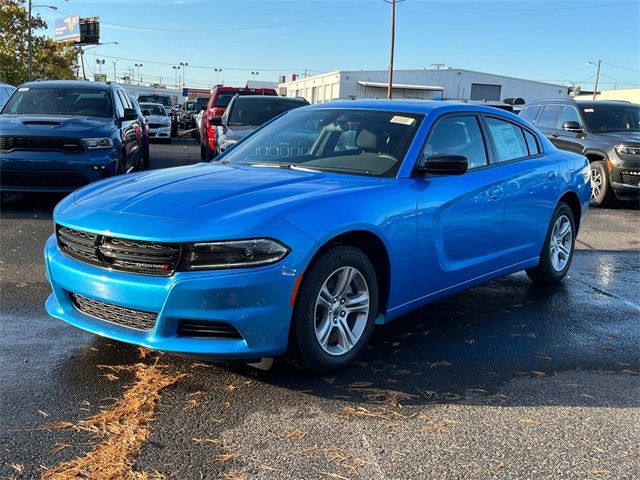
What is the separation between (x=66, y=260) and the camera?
3.62 m

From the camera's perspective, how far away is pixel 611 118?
1184cm

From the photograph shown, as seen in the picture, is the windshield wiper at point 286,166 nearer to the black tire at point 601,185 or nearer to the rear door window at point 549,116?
the black tire at point 601,185

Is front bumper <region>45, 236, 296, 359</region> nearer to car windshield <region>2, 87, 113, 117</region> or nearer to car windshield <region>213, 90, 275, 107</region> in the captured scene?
car windshield <region>2, 87, 113, 117</region>

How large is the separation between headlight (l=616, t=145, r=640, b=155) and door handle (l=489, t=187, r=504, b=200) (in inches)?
289

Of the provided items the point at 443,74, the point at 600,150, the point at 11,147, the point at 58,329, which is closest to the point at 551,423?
the point at 58,329

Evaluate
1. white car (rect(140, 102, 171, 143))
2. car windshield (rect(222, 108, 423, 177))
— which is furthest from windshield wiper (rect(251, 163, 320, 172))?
white car (rect(140, 102, 171, 143))

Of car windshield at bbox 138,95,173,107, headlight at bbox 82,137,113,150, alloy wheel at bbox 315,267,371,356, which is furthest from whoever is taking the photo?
car windshield at bbox 138,95,173,107

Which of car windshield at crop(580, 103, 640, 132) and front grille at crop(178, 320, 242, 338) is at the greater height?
car windshield at crop(580, 103, 640, 132)

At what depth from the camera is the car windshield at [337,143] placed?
14.1 ft

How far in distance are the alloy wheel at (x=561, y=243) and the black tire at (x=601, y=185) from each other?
5.72 meters

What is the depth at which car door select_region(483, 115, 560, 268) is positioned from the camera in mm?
5020

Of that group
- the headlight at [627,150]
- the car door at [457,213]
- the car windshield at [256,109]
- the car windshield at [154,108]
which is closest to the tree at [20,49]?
the car windshield at [154,108]

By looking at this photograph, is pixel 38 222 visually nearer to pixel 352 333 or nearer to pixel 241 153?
pixel 241 153

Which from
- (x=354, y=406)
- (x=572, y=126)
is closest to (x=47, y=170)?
(x=354, y=406)
